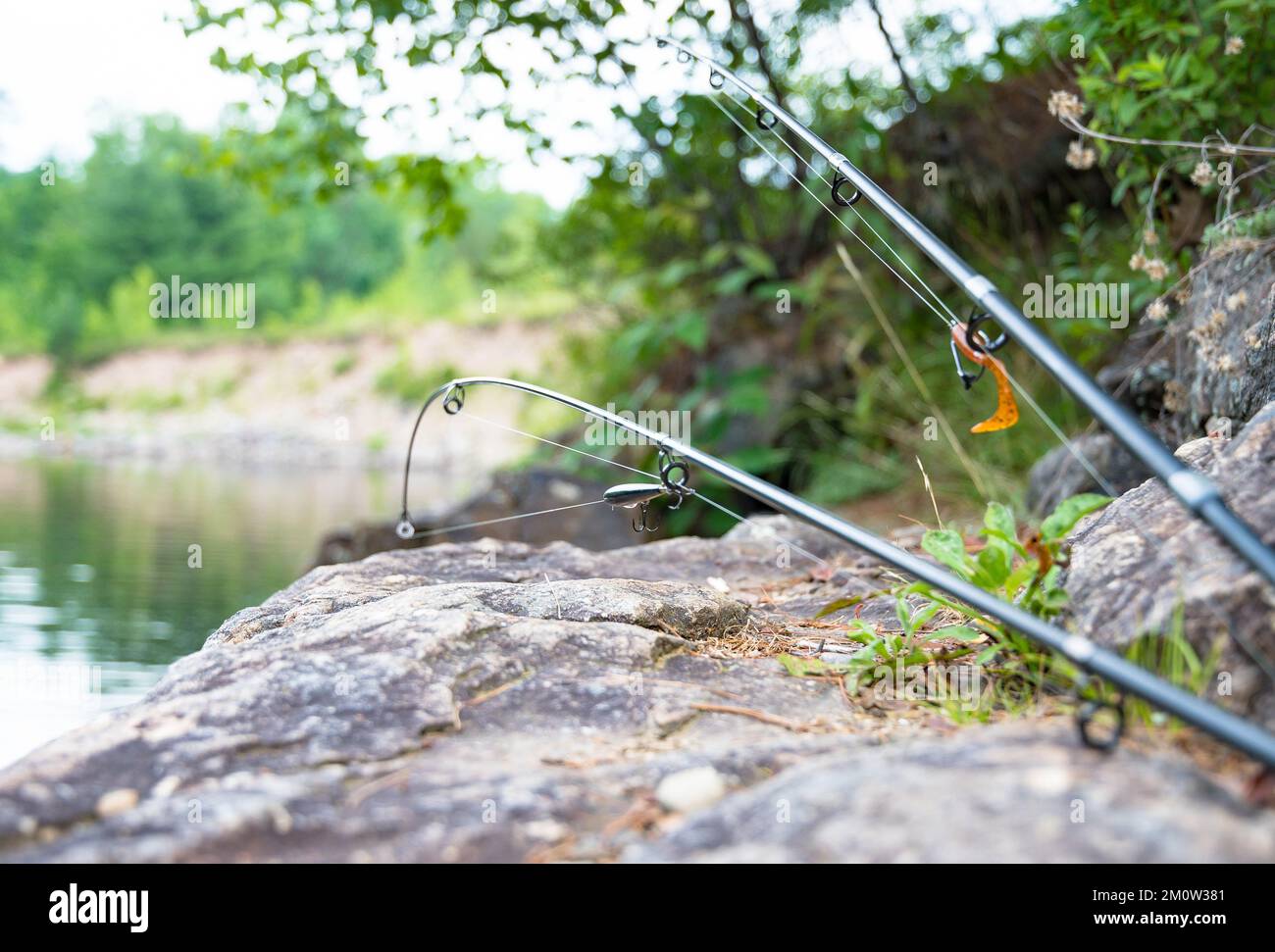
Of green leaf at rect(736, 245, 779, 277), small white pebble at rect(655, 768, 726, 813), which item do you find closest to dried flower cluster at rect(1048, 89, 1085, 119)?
small white pebble at rect(655, 768, 726, 813)

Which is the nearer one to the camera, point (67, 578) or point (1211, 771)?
point (1211, 771)

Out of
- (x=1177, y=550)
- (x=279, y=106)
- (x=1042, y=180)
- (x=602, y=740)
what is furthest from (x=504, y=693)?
(x=279, y=106)

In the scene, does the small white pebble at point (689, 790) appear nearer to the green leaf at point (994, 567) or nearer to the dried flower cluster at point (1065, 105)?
the green leaf at point (994, 567)

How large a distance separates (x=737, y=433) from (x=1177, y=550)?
555 centimetres

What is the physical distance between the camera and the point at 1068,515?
246 cm

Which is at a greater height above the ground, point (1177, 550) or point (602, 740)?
point (1177, 550)

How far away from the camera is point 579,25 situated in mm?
6520

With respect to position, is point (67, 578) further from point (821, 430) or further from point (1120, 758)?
point (1120, 758)

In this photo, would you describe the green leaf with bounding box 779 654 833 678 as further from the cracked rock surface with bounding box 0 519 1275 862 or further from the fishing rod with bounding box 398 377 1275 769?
the fishing rod with bounding box 398 377 1275 769

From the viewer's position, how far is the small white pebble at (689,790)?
5.22 ft

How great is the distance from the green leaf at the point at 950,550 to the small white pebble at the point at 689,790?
93 cm

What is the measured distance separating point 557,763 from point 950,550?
43.2 inches
